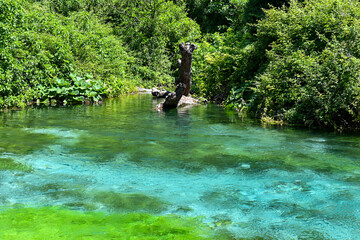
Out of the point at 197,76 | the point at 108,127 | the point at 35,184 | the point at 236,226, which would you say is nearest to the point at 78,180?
the point at 35,184

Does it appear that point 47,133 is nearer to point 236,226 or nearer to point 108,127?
point 108,127

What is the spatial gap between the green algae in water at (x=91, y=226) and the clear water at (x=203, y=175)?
181 mm

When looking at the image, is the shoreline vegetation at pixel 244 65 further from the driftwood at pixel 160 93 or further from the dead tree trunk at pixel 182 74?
the dead tree trunk at pixel 182 74

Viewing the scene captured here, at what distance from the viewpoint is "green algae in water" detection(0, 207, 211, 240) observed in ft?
11.0

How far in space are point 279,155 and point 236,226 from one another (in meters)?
3.05

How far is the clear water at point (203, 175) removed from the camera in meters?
3.90

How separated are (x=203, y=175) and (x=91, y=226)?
206 centimetres

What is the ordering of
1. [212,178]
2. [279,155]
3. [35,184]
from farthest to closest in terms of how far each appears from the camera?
[279,155]
[212,178]
[35,184]

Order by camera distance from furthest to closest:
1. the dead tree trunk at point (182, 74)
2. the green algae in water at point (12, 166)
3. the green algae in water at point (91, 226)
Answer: the dead tree trunk at point (182, 74) < the green algae in water at point (12, 166) < the green algae in water at point (91, 226)

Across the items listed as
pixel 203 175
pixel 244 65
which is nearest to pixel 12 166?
pixel 203 175

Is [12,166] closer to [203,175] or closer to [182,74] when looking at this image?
[203,175]

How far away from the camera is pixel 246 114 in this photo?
1227cm

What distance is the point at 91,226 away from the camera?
354 cm

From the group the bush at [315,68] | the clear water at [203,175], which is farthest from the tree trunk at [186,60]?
the clear water at [203,175]
